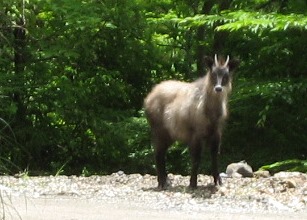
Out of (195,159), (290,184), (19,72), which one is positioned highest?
(195,159)

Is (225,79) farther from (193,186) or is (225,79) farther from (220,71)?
(193,186)

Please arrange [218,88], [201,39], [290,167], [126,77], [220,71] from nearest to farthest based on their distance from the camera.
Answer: [218,88] → [220,71] → [290,167] → [201,39] → [126,77]

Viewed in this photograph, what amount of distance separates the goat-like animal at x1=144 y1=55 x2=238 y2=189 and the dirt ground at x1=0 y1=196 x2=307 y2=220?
2.36 metres

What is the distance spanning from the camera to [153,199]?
10.6m

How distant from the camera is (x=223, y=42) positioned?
18.8 metres

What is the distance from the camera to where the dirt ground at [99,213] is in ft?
27.9

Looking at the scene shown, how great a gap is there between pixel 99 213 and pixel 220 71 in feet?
11.9

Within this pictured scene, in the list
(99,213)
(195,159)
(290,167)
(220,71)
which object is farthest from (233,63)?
(290,167)

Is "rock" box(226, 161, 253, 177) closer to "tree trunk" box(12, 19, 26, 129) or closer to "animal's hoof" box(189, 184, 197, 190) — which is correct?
"animal's hoof" box(189, 184, 197, 190)

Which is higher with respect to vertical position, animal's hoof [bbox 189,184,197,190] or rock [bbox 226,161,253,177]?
animal's hoof [bbox 189,184,197,190]

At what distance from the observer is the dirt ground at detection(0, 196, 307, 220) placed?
8516 millimetres

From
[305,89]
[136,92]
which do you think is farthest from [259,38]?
[136,92]

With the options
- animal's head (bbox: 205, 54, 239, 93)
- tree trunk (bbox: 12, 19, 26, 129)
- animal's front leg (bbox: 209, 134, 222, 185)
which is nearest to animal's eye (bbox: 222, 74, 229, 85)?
animal's head (bbox: 205, 54, 239, 93)

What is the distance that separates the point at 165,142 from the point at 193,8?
24.9ft
